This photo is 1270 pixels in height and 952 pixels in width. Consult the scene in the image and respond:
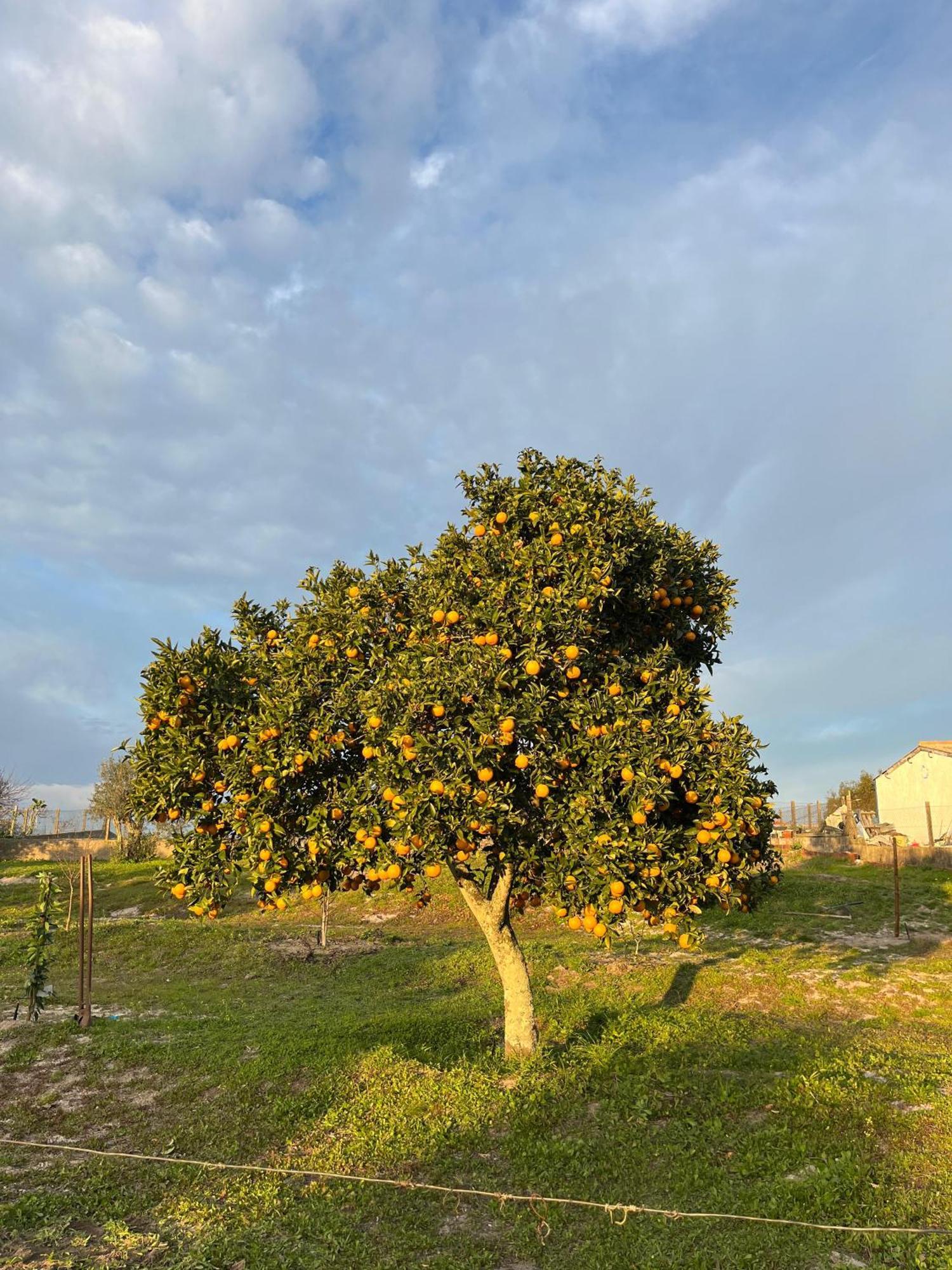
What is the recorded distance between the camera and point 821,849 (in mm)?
35469

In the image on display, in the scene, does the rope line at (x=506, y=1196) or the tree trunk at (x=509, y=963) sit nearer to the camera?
the rope line at (x=506, y=1196)

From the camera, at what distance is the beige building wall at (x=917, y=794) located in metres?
44.5

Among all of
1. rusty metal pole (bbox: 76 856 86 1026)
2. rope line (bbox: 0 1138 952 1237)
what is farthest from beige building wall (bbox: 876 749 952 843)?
rusty metal pole (bbox: 76 856 86 1026)

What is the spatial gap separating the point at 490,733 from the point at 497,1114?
487cm

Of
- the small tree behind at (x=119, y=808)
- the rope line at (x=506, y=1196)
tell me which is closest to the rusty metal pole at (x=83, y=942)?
the rope line at (x=506, y=1196)

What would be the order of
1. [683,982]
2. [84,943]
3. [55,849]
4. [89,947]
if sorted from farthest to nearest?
1. [55,849]
2. [683,982]
3. [84,943]
4. [89,947]

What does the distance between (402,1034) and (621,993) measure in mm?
4768

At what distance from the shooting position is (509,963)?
1102 cm

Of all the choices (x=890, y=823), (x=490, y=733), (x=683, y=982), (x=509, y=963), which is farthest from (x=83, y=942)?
(x=890, y=823)

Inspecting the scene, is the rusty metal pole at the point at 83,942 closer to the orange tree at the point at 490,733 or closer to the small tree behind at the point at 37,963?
the small tree behind at the point at 37,963

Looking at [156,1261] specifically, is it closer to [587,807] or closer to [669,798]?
[587,807]

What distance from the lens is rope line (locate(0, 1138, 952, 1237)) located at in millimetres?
6547

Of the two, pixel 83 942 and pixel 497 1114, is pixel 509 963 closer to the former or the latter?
pixel 497 1114

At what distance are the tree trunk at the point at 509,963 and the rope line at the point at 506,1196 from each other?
3295 mm
